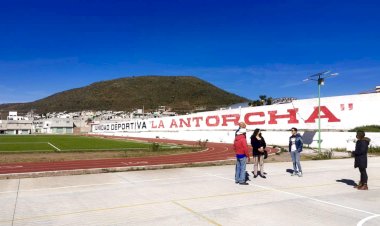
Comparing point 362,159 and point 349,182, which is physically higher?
point 362,159

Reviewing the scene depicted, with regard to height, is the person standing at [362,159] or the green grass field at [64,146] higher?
the person standing at [362,159]

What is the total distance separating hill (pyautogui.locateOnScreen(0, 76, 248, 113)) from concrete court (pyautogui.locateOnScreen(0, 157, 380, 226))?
5042 inches

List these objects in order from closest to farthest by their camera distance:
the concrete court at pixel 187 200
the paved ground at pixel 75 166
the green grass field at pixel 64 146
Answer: the concrete court at pixel 187 200 < the paved ground at pixel 75 166 < the green grass field at pixel 64 146

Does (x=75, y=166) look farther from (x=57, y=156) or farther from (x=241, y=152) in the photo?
(x=241, y=152)

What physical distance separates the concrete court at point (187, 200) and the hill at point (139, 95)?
12806 centimetres

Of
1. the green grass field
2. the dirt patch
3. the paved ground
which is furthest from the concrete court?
the green grass field

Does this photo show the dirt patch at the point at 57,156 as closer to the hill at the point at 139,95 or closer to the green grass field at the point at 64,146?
the green grass field at the point at 64,146

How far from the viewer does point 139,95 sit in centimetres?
16662

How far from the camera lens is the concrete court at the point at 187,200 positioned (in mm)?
7273

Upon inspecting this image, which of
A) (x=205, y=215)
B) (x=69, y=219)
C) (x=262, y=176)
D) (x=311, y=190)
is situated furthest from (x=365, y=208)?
(x=69, y=219)

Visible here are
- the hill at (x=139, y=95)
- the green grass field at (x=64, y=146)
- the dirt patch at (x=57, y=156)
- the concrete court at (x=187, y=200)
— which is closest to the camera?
the concrete court at (x=187, y=200)

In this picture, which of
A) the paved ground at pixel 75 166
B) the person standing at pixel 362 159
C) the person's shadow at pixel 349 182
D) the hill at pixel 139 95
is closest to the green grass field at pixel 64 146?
the paved ground at pixel 75 166

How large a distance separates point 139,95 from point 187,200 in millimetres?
159454

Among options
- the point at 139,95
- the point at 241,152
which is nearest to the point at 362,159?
the point at 241,152
